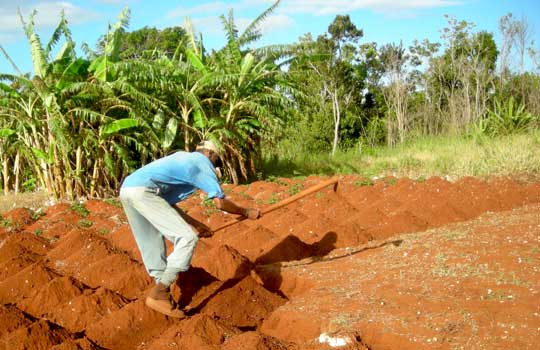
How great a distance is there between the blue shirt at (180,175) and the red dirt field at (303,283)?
100 centimetres

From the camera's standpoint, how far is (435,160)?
1380cm

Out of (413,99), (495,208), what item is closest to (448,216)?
(495,208)

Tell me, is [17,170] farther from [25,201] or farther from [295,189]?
[295,189]

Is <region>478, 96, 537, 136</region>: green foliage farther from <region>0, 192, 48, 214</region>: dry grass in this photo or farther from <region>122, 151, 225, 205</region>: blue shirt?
<region>122, 151, 225, 205</region>: blue shirt

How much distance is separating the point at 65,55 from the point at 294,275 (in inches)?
319

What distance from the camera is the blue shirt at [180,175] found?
5.13 metres

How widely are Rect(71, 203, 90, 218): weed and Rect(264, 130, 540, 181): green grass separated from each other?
514 cm

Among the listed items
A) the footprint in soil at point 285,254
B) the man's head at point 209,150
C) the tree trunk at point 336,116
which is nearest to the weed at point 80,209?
the footprint in soil at point 285,254

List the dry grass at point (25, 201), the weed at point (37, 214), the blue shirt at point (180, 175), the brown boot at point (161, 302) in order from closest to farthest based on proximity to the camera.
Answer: the blue shirt at point (180, 175) → the brown boot at point (161, 302) → the weed at point (37, 214) → the dry grass at point (25, 201)

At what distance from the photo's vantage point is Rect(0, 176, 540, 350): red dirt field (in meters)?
4.79

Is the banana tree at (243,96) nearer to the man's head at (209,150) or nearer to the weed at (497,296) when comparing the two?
the man's head at (209,150)

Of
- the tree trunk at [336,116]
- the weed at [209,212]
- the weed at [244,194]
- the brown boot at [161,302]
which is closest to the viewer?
the brown boot at [161,302]

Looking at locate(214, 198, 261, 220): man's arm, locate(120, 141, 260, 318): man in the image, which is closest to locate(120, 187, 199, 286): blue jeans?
locate(120, 141, 260, 318): man

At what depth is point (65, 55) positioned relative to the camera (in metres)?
12.5
